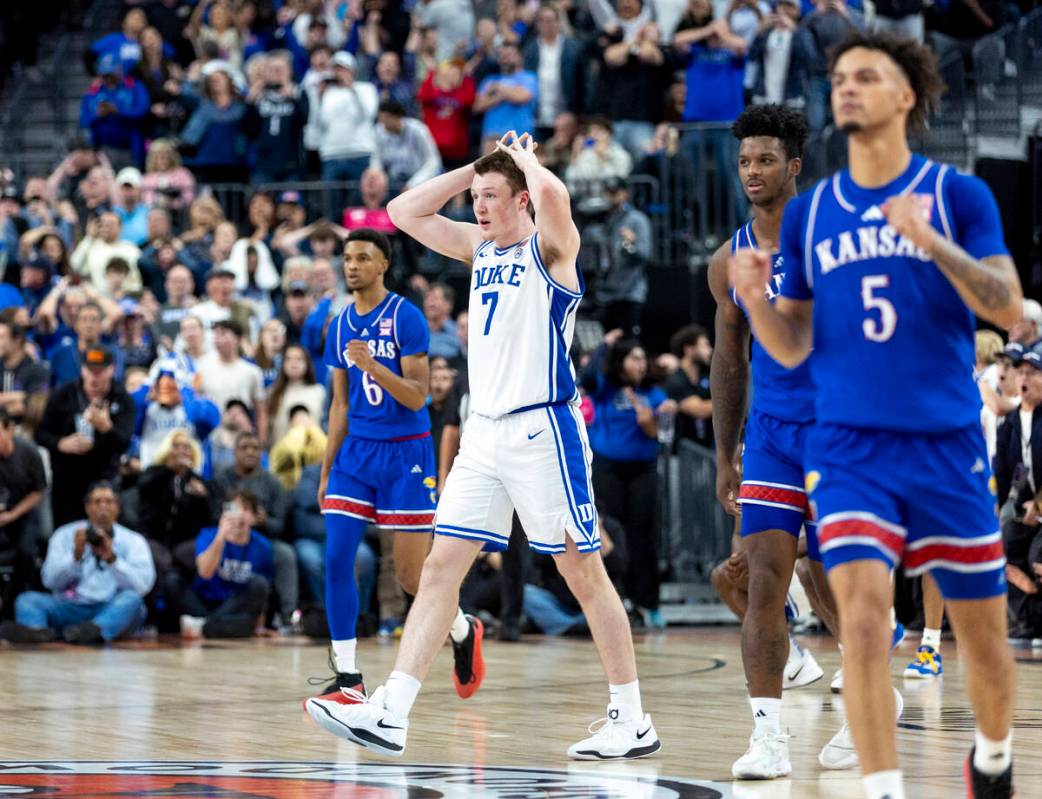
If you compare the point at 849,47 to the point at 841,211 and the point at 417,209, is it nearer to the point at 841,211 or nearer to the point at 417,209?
the point at 841,211

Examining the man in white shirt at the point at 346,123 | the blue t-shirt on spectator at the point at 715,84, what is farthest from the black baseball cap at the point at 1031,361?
the man in white shirt at the point at 346,123

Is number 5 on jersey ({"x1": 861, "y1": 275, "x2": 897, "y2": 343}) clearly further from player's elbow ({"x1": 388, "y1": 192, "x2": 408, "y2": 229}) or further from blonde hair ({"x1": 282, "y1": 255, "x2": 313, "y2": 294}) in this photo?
blonde hair ({"x1": 282, "y1": 255, "x2": 313, "y2": 294})

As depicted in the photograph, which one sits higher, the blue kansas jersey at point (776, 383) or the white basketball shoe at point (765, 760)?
the blue kansas jersey at point (776, 383)

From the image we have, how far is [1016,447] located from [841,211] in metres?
8.24

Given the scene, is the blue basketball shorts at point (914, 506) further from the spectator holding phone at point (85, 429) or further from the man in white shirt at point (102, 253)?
the man in white shirt at point (102, 253)

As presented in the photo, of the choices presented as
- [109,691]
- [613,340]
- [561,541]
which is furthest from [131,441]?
[561,541]

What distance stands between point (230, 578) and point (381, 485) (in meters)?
5.72

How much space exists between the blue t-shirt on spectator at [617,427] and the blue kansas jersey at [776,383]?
781 cm

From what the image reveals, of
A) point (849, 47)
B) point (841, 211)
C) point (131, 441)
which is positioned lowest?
point (131, 441)

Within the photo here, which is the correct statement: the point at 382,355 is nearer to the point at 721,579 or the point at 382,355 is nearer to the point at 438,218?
the point at 438,218

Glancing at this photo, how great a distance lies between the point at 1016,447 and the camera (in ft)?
42.4

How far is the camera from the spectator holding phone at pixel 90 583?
1412cm

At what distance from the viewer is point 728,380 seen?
7012mm

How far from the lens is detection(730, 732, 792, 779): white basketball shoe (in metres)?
6.35
